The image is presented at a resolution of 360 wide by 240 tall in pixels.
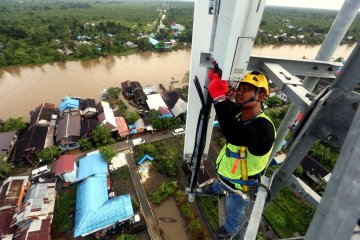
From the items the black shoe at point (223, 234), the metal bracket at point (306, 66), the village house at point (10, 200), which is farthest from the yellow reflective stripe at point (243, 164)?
the village house at point (10, 200)

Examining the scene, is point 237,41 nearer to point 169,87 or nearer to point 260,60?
point 260,60

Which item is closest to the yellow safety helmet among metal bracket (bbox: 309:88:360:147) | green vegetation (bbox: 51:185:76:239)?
metal bracket (bbox: 309:88:360:147)

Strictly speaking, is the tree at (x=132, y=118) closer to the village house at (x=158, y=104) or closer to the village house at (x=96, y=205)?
the village house at (x=158, y=104)

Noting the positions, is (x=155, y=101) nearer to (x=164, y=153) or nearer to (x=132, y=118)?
(x=132, y=118)

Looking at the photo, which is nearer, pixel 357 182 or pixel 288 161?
pixel 357 182

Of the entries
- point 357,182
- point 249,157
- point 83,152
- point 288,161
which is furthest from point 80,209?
point 357,182

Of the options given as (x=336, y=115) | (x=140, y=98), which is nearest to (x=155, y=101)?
(x=140, y=98)
